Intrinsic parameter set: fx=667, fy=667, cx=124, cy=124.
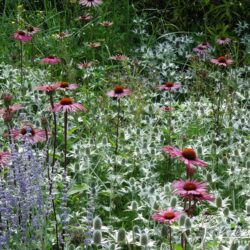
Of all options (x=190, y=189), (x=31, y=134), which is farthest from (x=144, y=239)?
(x=31, y=134)

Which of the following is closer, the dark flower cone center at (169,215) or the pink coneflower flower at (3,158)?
the dark flower cone center at (169,215)

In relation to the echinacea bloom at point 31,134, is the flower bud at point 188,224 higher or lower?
lower

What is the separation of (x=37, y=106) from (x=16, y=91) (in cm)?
19

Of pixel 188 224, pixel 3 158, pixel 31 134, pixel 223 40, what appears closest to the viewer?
pixel 188 224

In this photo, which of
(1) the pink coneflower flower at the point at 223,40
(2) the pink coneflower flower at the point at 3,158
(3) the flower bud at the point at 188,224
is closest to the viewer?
(3) the flower bud at the point at 188,224

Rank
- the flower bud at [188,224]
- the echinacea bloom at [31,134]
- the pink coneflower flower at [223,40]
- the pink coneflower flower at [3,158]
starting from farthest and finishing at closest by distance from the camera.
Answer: the pink coneflower flower at [223,40] < the echinacea bloom at [31,134] < the pink coneflower flower at [3,158] < the flower bud at [188,224]

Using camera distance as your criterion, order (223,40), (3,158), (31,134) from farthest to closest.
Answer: (223,40) < (31,134) < (3,158)

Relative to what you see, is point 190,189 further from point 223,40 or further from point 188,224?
point 223,40

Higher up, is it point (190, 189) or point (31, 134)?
point (31, 134)

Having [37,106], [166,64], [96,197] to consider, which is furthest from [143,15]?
[96,197]

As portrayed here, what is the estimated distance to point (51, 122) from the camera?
4285 mm

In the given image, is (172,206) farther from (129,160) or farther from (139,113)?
(139,113)

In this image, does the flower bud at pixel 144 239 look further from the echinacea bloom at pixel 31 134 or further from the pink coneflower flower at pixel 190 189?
A: the echinacea bloom at pixel 31 134

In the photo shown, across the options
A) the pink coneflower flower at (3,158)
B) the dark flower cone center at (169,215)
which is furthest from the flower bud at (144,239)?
the pink coneflower flower at (3,158)
